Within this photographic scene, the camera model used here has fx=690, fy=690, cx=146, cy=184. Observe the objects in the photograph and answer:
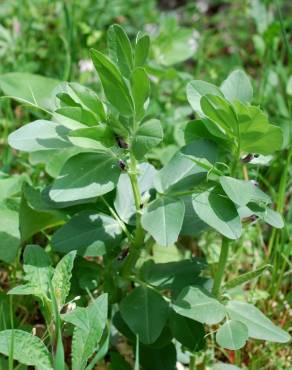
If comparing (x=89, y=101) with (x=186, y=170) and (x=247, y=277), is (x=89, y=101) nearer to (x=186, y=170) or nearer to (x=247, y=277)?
(x=186, y=170)

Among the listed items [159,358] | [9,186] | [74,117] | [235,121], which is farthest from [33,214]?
[235,121]

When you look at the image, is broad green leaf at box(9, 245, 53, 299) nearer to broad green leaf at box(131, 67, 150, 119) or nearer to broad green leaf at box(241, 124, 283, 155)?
broad green leaf at box(131, 67, 150, 119)

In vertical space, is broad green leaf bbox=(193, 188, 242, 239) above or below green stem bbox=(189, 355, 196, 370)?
above

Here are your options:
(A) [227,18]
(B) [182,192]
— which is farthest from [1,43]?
(B) [182,192]

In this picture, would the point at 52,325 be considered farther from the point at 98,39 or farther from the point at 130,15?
the point at 130,15

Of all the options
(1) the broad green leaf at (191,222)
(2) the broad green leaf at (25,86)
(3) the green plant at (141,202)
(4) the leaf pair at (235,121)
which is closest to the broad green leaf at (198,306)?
(3) the green plant at (141,202)

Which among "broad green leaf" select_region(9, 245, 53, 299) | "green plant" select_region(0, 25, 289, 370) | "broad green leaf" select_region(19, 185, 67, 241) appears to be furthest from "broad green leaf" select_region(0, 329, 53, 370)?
"broad green leaf" select_region(19, 185, 67, 241)
